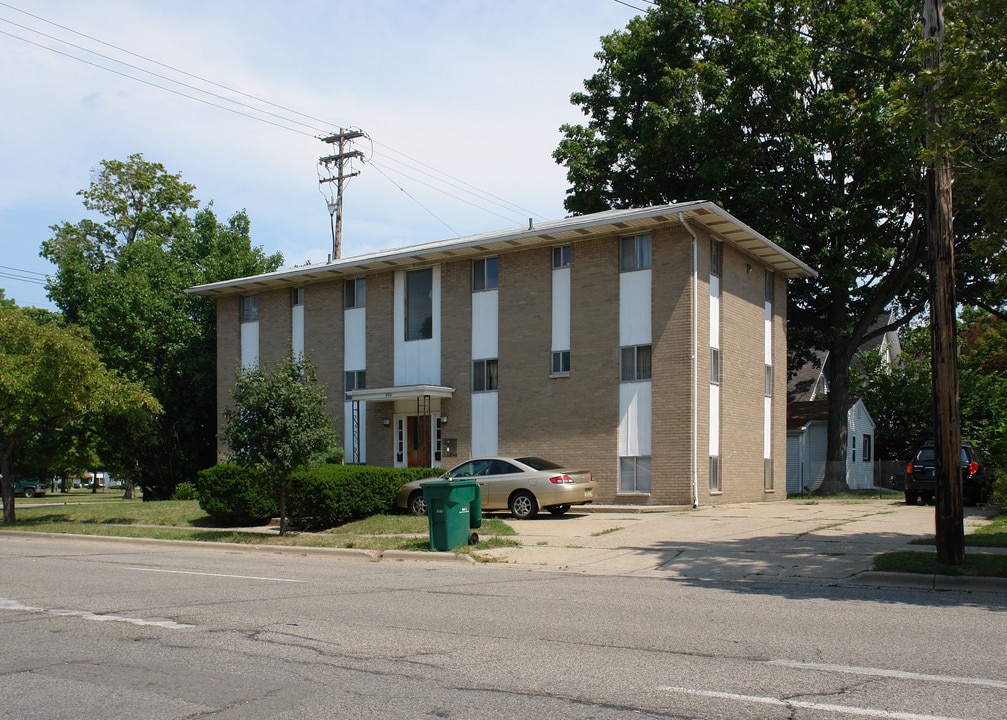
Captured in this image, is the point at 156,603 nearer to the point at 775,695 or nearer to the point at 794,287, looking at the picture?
the point at 775,695

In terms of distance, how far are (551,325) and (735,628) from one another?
58.4 ft

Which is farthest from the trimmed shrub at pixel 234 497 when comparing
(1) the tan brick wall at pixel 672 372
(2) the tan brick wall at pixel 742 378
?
(2) the tan brick wall at pixel 742 378

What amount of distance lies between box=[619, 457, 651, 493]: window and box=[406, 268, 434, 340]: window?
7.45 meters

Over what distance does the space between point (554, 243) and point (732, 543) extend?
12.1 meters

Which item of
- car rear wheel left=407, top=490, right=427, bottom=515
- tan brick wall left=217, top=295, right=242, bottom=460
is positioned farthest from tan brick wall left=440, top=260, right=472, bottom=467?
tan brick wall left=217, top=295, right=242, bottom=460

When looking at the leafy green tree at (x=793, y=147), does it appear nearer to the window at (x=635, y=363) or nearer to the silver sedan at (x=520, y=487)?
the window at (x=635, y=363)

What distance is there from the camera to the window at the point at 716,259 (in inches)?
1003

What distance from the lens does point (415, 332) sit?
2886 centimetres

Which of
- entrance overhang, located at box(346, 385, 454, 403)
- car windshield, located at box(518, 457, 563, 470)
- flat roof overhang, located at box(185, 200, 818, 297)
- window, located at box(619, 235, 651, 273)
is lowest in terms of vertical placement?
car windshield, located at box(518, 457, 563, 470)

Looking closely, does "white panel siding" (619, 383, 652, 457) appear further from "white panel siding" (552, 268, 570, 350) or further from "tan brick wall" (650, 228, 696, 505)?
"white panel siding" (552, 268, 570, 350)

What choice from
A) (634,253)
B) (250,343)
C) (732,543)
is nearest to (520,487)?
(732,543)

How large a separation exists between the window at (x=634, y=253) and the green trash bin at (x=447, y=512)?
35.2 ft

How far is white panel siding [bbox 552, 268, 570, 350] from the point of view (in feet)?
84.4

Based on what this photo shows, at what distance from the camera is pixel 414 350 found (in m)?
28.8
